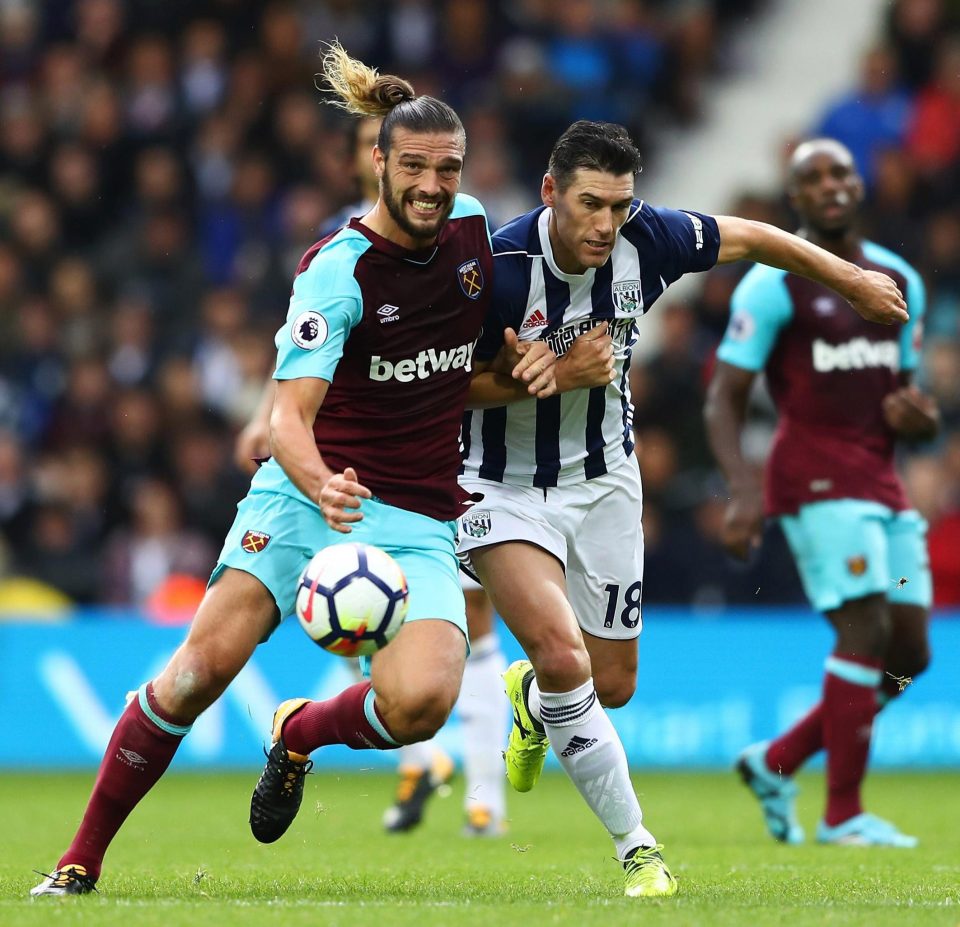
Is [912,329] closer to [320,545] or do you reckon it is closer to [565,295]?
[565,295]

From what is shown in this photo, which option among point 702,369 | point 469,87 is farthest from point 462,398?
point 469,87

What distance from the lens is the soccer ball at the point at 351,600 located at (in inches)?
195

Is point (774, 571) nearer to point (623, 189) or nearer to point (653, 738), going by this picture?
point (653, 738)

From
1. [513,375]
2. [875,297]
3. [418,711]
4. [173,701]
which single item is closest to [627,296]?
A: [513,375]

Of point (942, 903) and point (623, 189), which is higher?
point (623, 189)

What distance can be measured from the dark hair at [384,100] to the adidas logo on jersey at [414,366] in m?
0.62

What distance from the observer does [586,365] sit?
5773 millimetres

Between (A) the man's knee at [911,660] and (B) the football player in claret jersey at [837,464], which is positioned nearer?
(B) the football player in claret jersey at [837,464]

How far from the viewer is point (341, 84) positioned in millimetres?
5727

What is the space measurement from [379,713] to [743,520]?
2.69m

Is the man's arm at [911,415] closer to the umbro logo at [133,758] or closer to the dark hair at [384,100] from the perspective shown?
the dark hair at [384,100]

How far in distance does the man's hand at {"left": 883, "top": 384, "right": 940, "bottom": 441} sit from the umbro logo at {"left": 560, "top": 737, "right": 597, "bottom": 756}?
2.62 meters

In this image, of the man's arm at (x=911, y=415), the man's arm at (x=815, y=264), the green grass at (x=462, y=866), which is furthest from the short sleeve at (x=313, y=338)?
the man's arm at (x=911, y=415)

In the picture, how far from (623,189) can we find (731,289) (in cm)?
805
